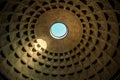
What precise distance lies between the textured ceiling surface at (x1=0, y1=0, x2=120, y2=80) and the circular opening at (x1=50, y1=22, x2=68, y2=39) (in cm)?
67

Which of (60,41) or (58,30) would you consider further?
(58,30)

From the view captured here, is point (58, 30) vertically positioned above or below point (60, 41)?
above

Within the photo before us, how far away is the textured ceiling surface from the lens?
30.6 meters

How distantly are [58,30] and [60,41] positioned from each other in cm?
228

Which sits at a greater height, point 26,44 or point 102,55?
point 26,44

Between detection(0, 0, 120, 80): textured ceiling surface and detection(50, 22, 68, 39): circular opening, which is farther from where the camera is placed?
detection(50, 22, 68, 39): circular opening

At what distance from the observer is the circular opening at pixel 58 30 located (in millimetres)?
35125

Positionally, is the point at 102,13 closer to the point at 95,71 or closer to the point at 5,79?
the point at 95,71

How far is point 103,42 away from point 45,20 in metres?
7.12

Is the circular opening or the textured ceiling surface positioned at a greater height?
the circular opening

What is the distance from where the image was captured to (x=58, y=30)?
121 ft

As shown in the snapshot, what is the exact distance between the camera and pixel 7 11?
1169 inches

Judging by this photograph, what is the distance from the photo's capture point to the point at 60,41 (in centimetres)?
3503

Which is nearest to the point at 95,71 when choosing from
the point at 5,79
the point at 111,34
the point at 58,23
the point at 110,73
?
the point at 110,73
